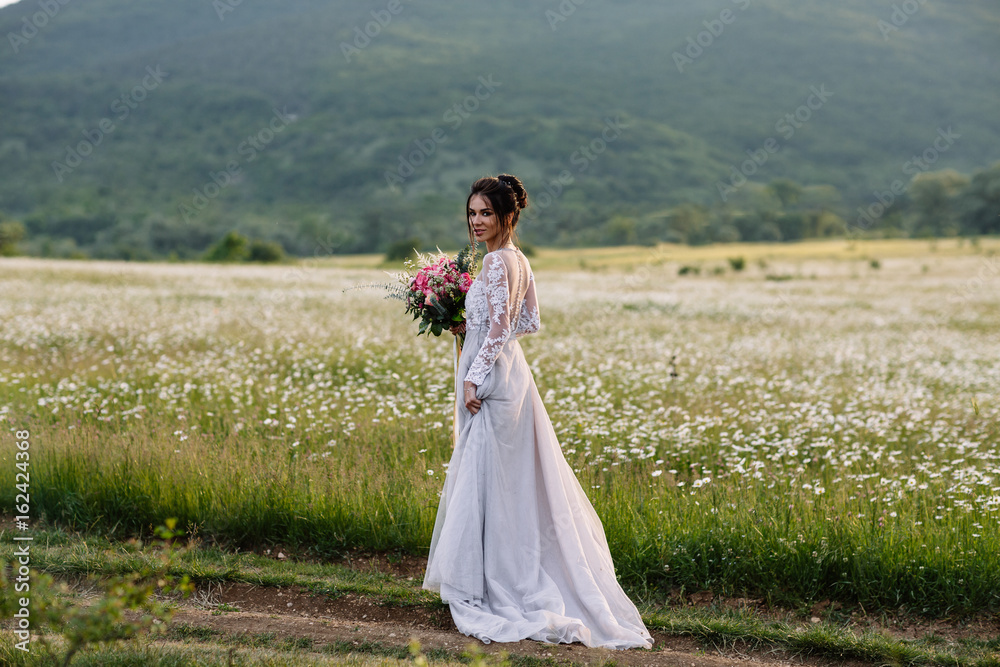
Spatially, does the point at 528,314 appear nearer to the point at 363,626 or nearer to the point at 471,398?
the point at 471,398

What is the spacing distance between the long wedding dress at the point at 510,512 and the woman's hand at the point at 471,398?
5 centimetres

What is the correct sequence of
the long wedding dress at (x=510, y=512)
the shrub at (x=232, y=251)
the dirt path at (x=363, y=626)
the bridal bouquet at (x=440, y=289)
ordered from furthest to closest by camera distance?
1. the shrub at (x=232, y=251)
2. the bridal bouquet at (x=440, y=289)
3. the long wedding dress at (x=510, y=512)
4. the dirt path at (x=363, y=626)

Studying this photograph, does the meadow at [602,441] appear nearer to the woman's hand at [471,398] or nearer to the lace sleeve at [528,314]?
the woman's hand at [471,398]

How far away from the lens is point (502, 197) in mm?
5645

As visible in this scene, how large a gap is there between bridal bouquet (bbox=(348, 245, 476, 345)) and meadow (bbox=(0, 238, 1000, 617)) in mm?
2062

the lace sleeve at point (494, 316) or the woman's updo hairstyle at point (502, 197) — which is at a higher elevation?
the woman's updo hairstyle at point (502, 197)

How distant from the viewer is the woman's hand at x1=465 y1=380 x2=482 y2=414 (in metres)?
5.59

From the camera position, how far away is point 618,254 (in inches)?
2660

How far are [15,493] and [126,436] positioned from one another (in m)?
1.13

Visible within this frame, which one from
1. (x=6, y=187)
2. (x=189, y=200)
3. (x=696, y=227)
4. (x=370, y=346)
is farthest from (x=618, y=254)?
(x=6, y=187)

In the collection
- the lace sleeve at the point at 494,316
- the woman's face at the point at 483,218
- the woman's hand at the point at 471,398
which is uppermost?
the woman's face at the point at 483,218

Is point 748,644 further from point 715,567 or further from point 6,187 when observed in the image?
point 6,187

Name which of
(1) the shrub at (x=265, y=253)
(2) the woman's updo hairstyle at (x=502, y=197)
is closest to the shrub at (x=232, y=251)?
(1) the shrub at (x=265, y=253)

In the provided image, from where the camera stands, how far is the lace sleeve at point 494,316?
216 inches
